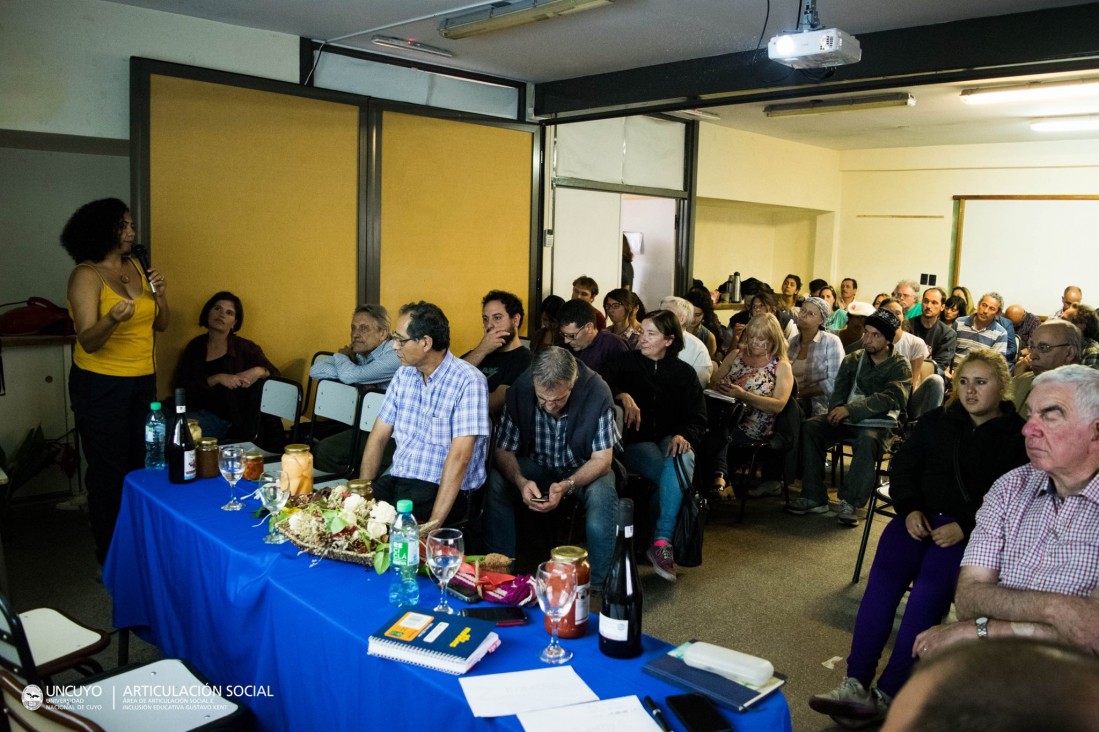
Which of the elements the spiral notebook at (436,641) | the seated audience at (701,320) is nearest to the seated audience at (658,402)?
the seated audience at (701,320)

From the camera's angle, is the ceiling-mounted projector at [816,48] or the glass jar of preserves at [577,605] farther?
the ceiling-mounted projector at [816,48]

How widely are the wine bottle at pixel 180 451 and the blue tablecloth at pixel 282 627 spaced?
0.06 meters

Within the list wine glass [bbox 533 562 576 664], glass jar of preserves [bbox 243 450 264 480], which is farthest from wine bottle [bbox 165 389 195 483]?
wine glass [bbox 533 562 576 664]

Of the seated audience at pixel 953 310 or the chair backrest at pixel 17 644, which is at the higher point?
the seated audience at pixel 953 310

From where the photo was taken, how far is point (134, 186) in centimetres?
455

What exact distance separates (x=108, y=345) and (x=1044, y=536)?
3827 mm

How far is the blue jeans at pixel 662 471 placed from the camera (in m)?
4.09

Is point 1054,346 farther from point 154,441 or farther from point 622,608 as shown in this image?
point 154,441

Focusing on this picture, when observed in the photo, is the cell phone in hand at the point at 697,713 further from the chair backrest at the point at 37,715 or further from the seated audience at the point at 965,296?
the seated audience at the point at 965,296

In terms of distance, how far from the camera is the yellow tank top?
387cm

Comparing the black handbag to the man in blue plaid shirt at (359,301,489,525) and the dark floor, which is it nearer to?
the dark floor

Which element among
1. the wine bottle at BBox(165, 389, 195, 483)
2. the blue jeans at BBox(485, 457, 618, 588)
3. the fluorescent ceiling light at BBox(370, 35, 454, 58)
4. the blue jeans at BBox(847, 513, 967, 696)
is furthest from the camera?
the fluorescent ceiling light at BBox(370, 35, 454, 58)

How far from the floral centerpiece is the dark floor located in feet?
4.43

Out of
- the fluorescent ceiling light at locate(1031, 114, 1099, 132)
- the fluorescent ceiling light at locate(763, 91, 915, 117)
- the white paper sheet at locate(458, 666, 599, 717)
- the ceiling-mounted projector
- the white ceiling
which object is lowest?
the white paper sheet at locate(458, 666, 599, 717)
